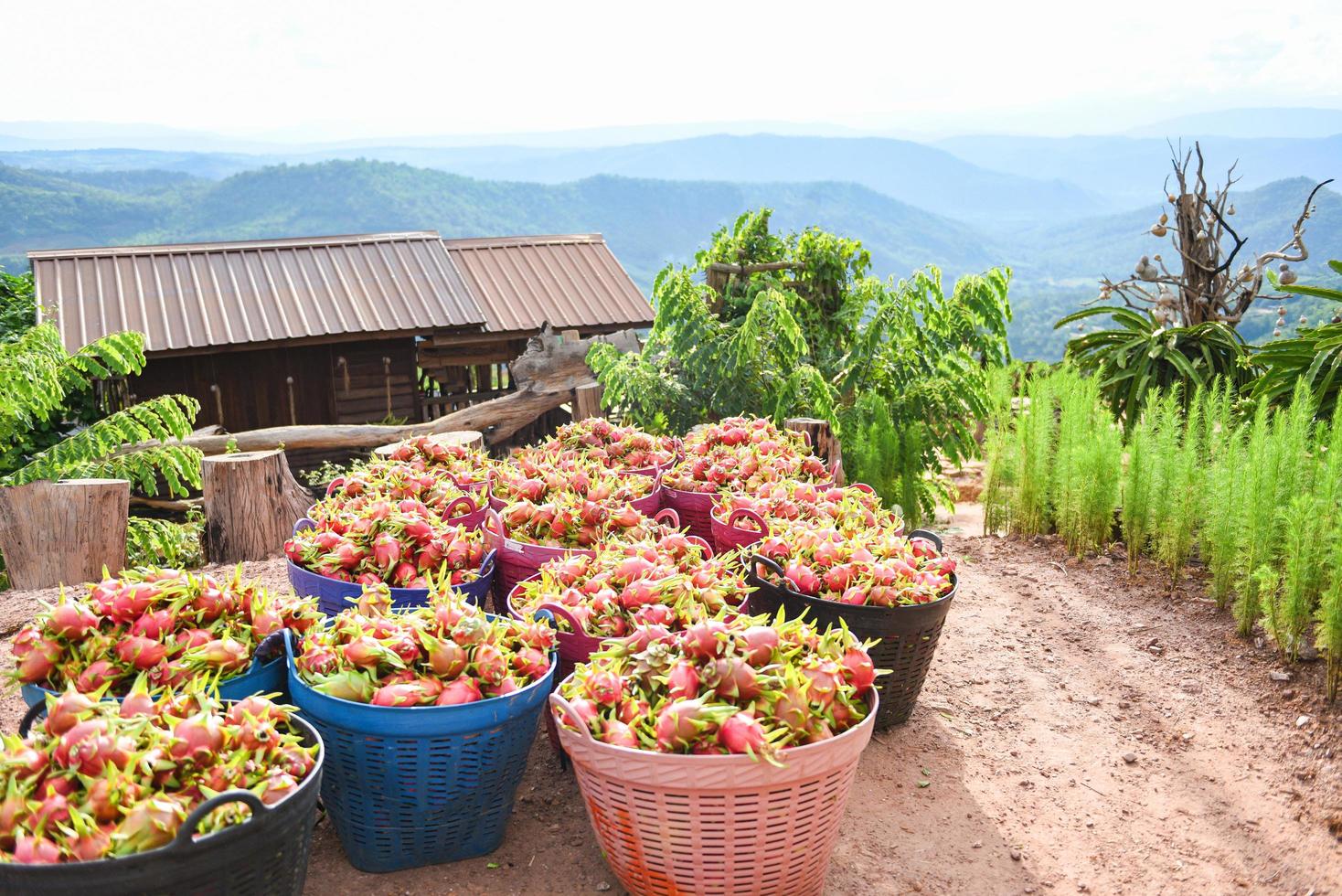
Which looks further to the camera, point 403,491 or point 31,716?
point 403,491

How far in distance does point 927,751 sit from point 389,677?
74.8 inches

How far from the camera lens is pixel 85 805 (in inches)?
68.7

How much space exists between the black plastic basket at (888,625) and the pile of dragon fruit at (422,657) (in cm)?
88

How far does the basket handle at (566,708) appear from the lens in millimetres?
2184

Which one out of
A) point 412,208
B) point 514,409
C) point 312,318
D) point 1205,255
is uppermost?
point 412,208

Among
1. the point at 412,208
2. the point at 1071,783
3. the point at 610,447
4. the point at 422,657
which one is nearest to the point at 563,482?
the point at 610,447

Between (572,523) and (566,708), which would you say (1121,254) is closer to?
(572,523)

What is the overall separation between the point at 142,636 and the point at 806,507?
231 cm

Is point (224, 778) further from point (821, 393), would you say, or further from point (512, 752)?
point (821, 393)

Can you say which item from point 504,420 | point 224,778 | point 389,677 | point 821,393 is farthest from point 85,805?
point 504,420

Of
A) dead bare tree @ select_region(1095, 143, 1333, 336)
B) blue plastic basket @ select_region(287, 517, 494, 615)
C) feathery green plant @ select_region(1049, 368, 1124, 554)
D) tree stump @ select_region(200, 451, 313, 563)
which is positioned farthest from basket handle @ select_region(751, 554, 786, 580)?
dead bare tree @ select_region(1095, 143, 1333, 336)

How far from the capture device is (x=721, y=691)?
218 cm

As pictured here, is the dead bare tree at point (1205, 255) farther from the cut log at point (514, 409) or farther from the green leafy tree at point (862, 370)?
the cut log at point (514, 409)

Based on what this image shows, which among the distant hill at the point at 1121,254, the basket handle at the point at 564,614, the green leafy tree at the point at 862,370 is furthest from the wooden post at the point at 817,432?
the distant hill at the point at 1121,254
